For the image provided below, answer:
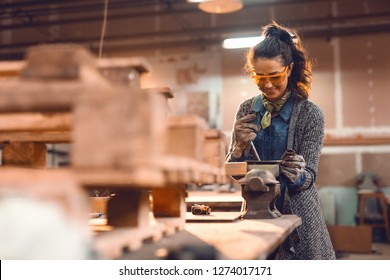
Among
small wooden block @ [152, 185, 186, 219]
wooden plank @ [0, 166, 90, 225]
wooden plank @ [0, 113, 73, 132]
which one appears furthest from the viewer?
small wooden block @ [152, 185, 186, 219]

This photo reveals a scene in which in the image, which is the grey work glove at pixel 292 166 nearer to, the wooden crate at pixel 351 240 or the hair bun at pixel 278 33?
the hair bun at pixel 278 33

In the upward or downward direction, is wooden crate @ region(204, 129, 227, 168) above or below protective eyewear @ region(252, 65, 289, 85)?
below

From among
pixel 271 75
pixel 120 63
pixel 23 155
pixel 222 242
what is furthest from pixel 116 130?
pixel 271 75

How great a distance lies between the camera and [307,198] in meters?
2.11

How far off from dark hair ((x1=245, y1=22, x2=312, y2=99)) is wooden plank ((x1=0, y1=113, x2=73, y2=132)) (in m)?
1.29

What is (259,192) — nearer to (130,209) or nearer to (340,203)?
(130,209)

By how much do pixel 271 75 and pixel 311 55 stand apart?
548 centimetres

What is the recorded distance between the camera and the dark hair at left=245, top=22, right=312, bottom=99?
2.15 meters

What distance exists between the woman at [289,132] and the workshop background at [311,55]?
4.52m

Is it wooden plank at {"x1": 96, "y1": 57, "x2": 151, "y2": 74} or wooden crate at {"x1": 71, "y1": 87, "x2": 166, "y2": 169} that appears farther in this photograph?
wooden plank at {"x1": 96, "y1": 57, "x2": 151, "y2": 74}

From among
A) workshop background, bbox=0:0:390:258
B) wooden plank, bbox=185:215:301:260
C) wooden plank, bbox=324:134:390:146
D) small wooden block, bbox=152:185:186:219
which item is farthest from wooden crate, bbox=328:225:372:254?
small wooden block, bbox=152:185:186:219

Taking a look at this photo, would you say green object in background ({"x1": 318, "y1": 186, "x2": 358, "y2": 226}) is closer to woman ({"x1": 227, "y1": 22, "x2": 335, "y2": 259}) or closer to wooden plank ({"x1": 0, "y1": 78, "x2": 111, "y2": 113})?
woman ({"x1": 227, "y1": 22, "x2": 335, "y2": 259})

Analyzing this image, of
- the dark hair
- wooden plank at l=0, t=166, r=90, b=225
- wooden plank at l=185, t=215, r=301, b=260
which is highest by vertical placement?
the dark hair

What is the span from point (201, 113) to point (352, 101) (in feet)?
7.98
